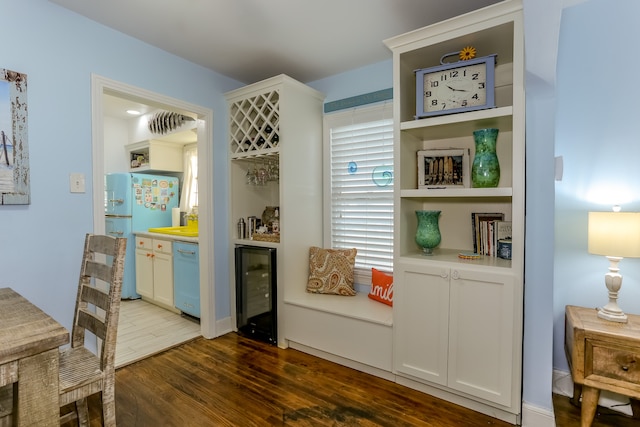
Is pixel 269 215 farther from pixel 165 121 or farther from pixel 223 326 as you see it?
pixel 165 121

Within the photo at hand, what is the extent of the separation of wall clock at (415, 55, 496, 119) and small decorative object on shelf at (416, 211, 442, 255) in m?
0.66

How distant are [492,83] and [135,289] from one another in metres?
4.37

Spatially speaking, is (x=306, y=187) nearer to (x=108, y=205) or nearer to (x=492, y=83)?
(x=492, y=83)

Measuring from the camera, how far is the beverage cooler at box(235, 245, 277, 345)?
2.75 meters

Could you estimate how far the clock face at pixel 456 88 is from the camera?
6.21 ft

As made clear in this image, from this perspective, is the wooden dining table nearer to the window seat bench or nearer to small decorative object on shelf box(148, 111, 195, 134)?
the window seat bench

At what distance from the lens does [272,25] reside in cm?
217

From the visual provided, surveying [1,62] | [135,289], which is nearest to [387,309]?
[1,62]

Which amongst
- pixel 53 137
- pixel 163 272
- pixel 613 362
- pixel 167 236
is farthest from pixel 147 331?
pixel 613 362

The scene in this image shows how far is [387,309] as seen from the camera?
2.42 metres

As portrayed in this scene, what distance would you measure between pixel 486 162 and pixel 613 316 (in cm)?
103

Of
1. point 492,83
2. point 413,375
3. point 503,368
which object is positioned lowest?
point 413,375

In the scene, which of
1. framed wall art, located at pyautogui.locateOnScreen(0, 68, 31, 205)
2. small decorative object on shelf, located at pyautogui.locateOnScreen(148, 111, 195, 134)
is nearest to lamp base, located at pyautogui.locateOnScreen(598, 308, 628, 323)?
framed wall art, located at pyautogui.locateOnScreen(0, 68, 31, 205)

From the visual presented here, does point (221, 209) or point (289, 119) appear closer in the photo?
point (289, 119)
